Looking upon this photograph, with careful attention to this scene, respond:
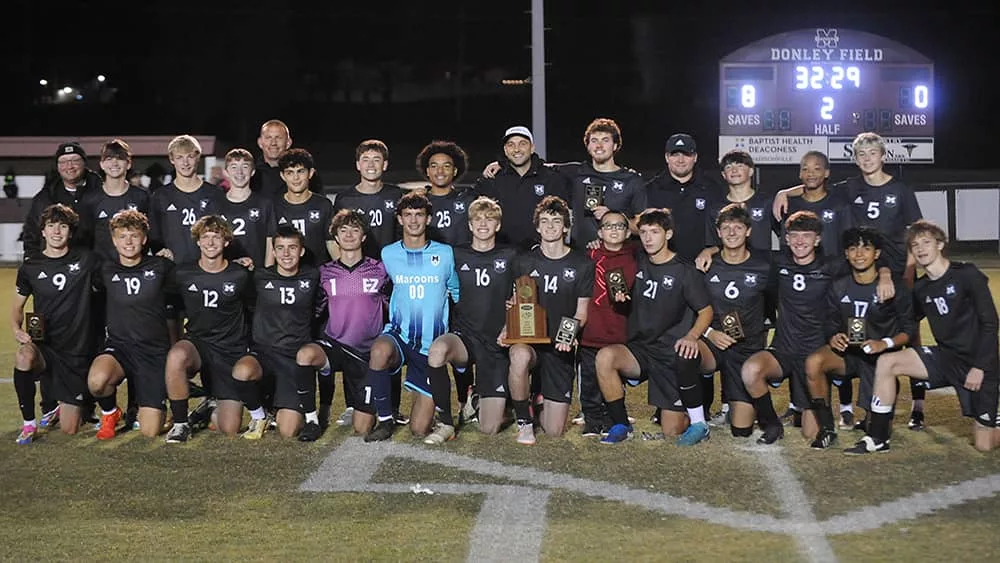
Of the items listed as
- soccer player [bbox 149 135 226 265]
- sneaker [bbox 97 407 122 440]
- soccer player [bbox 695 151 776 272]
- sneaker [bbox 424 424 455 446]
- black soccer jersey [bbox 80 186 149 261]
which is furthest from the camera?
black soccer jersey [bbox 80 186 149 261]

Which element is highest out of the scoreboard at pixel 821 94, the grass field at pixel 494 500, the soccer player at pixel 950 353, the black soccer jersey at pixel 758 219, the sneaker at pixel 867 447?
the scoreboard at pixel 821 94

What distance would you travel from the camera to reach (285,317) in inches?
263

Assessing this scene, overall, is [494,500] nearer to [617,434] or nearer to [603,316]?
[617,434]

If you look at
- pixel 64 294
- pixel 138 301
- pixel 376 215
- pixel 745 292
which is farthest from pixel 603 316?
pixel 64 294

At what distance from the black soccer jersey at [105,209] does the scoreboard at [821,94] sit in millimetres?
9849

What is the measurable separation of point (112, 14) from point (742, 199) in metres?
24.9

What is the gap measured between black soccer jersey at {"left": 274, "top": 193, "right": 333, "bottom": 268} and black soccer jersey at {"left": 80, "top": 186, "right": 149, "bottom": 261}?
0.87 meters

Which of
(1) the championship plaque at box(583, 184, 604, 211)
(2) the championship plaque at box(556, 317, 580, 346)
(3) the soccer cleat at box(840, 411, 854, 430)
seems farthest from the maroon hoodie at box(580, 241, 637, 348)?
(3) the soccer cleat at box(840, 411, 854, 430)

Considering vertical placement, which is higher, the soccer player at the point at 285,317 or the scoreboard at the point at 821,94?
the scoreboard at the point at 821,94

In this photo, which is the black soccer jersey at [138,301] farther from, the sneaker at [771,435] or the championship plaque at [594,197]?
the sneaker at [771,435]

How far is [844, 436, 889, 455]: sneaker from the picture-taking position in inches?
237

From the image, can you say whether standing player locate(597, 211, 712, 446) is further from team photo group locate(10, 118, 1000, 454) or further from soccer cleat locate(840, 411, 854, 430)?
soccer cleat locate(840, 411, 854, 430)

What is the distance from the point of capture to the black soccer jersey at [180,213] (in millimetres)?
7184

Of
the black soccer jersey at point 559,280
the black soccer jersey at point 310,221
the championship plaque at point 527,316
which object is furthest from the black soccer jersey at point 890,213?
the black soccer jersey at point 310,221
